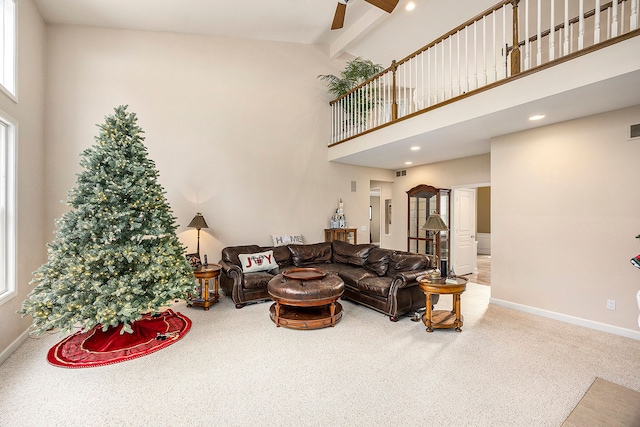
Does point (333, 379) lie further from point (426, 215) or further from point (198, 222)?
point (426, 215)

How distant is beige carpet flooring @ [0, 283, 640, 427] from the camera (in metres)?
2.05

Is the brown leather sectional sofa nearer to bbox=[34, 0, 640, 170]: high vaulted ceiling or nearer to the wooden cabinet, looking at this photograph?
the wooden cabinet

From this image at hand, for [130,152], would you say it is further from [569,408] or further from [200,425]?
[569,408]

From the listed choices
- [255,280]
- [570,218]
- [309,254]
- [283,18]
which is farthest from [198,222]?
[570,218]

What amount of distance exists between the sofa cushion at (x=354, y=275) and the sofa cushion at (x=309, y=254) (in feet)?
2.56

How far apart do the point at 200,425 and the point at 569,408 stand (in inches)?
105

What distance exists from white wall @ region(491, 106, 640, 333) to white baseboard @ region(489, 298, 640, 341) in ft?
A: 0.16

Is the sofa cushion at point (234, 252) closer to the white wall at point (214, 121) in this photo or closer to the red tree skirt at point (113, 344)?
the white wall at point (214, 121)

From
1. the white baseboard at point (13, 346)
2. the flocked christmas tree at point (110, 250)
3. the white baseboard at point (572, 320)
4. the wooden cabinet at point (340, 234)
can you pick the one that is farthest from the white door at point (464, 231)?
the white baseboard at point (13, 346)

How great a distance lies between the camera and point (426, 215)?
6.71 metres

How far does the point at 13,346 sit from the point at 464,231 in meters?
7.60

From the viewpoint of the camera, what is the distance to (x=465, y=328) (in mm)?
3586

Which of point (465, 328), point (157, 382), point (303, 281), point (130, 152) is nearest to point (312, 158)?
point (303, 281)

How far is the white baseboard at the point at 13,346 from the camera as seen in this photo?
2778 millimetres
